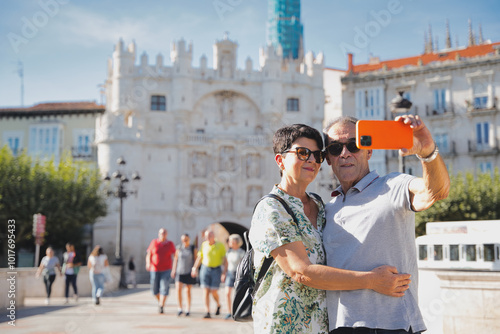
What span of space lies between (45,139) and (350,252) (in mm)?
40847

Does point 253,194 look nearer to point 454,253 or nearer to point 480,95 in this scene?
point 480,95

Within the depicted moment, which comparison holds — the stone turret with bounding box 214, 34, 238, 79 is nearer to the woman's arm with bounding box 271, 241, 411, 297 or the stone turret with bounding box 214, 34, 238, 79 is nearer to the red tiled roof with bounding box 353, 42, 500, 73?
the red tiled roof with bounding box 353, 42, 500, 73

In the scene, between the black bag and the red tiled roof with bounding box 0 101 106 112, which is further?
the red tiled roof with bounding box 0 101 106 112

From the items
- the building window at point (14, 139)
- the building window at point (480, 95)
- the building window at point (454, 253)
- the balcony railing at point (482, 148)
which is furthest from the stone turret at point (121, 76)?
the building window at point (454, 253)

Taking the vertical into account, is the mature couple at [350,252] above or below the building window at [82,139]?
below

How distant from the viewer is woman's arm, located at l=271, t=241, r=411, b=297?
280 cm

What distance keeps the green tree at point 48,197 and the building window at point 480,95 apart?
25.2 meters

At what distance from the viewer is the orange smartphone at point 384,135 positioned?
2.70m

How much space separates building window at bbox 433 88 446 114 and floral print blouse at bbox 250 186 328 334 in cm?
3630

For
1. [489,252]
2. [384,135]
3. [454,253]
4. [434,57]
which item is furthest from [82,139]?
[384,135]

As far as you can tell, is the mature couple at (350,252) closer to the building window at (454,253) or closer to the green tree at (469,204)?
the building window at (454,253)

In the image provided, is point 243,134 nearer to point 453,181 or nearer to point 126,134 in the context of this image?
point 126,134

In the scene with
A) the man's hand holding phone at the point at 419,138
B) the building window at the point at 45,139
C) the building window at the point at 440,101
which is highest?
the building window at the point at 440,101

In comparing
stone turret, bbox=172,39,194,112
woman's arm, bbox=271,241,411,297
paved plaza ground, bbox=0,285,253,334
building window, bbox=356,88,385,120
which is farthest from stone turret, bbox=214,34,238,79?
woman's arm, bbox=271,241,411,297
